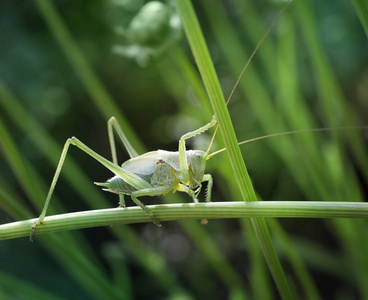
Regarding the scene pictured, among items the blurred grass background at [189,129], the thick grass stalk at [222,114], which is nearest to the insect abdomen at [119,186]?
the blurred grass background at [189,129]

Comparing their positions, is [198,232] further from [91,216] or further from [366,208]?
[366,208]

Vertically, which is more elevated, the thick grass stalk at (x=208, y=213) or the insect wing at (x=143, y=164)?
the insect wing at (x=143, y=164)

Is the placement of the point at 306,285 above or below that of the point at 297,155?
below

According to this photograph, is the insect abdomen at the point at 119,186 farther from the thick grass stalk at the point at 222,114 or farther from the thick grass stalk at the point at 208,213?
the thick grass stalk at the point at 222,114

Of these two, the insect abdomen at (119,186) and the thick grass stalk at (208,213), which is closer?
the thick grass stalk at (208,213)

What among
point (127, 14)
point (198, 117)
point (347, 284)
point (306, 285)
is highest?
point (127, 14)

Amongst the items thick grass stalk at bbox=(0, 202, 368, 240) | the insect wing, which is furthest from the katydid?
thick grass stalk at bbox=(0, 202, 368, 240)

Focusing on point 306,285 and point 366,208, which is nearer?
point 366,208

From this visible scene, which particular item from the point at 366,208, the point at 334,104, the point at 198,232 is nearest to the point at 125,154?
the point at 198,232

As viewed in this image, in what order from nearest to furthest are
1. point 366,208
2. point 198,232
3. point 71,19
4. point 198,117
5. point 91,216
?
point 366,208 → point 91,216 → point 198,232 → point 198,117 → point 71,19
